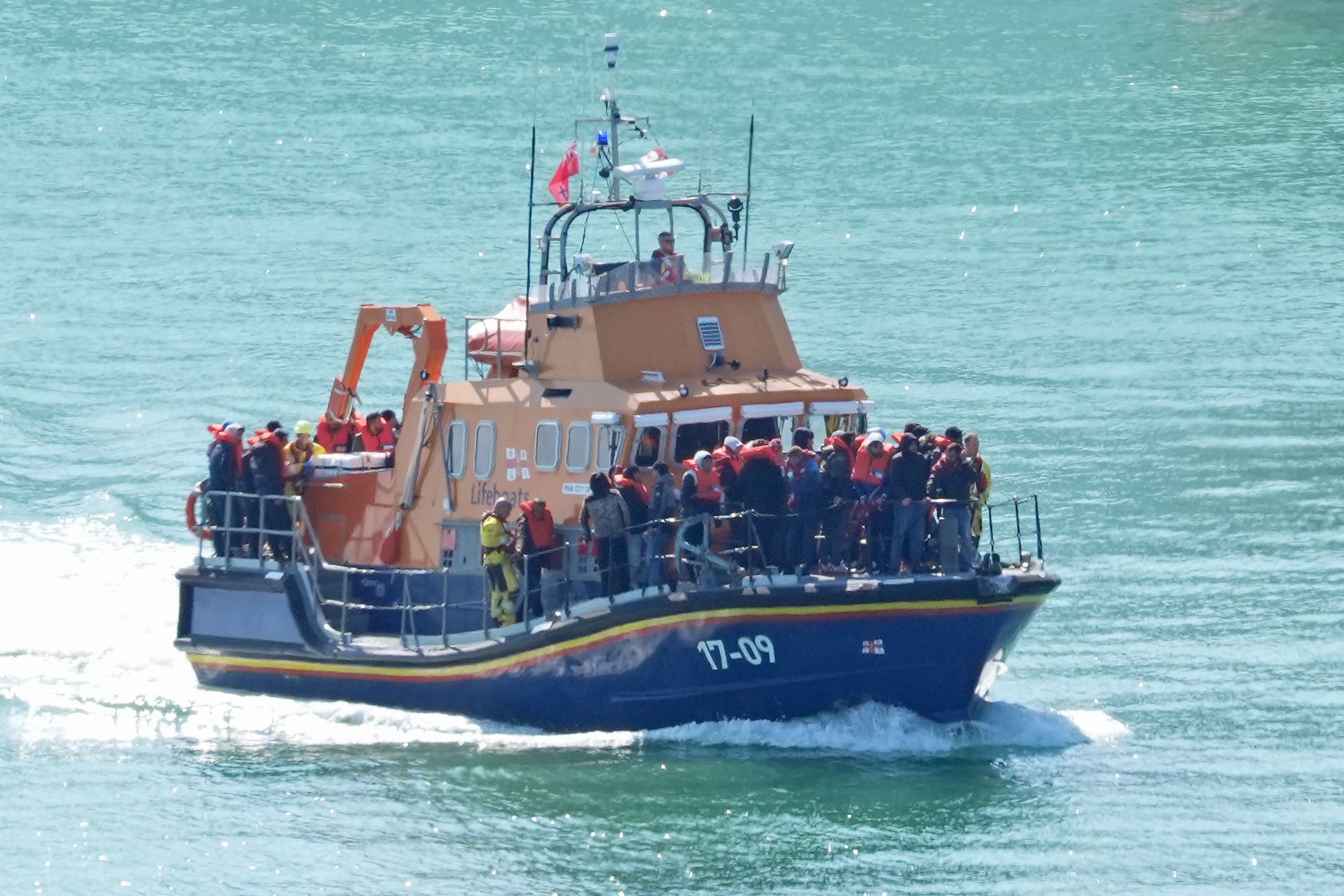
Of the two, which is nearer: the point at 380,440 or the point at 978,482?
the point at 978,482

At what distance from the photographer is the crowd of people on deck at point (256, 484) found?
58.7 ft

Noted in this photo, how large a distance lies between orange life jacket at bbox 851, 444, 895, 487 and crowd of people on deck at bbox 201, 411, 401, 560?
4.64 m

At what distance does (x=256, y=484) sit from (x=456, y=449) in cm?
171

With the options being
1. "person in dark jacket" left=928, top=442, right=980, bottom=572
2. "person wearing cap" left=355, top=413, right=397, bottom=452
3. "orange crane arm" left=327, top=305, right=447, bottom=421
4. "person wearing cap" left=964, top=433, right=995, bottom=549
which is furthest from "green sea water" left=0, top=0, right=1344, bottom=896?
"orange crane arm" left=327, top=305, right=447, bottom=421

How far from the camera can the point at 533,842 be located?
47.3 ft

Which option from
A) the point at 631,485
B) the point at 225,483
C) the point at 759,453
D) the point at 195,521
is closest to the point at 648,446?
the point at 631,485

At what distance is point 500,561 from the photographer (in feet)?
54.6

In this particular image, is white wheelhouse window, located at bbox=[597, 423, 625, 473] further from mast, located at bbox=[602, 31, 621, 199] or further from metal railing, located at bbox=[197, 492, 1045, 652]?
mast, located at bbox=[602, 31, 621, 199]

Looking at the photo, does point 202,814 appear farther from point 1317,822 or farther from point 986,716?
point 1317,822

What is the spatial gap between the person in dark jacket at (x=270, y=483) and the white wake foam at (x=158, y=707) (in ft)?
4.26

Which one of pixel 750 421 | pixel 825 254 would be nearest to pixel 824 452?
pixel 750 421

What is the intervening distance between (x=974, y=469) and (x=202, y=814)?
5855mm

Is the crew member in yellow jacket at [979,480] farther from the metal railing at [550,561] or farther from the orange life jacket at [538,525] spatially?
the orange life jacket at [538,525]

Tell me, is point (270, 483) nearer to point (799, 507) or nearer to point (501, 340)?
Answer: point (501, 340)
